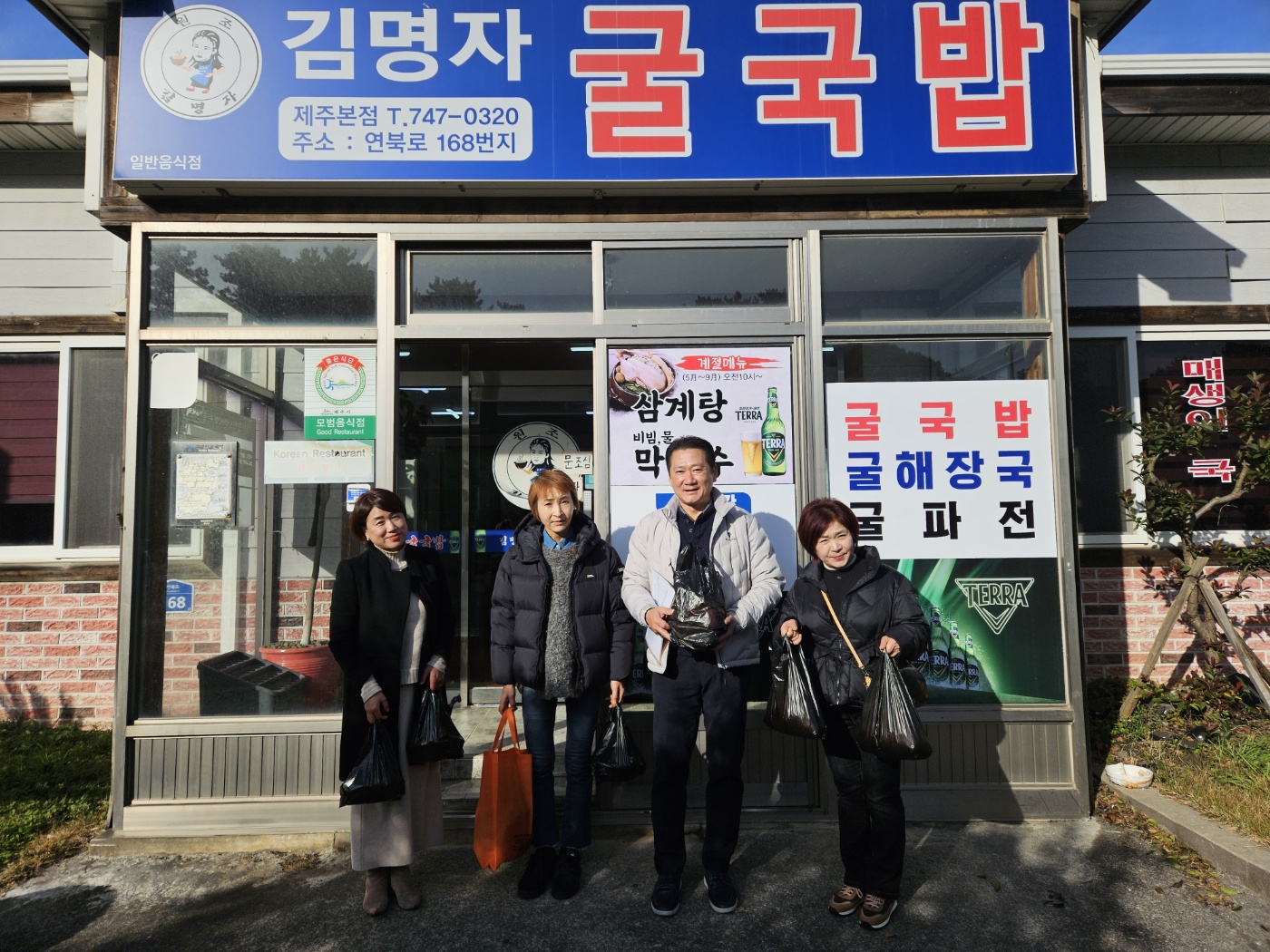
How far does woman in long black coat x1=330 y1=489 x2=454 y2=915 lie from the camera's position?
3211mm

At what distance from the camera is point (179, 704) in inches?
165

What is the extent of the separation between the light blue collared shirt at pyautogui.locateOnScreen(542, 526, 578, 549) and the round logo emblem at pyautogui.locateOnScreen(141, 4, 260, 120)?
2809mm

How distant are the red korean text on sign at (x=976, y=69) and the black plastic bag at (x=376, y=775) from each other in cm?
393

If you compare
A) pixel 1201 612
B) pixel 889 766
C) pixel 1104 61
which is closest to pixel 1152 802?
pixel 1201 612

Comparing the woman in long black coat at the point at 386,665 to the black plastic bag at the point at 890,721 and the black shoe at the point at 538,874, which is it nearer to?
the black shoe at the point at 538,874

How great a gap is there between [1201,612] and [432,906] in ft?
16.1

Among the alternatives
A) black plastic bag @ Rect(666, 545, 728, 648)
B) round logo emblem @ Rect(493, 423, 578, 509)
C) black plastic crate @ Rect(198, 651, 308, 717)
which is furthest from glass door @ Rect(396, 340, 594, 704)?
black plastic bag @ Rect(666, 545, 728, 648)

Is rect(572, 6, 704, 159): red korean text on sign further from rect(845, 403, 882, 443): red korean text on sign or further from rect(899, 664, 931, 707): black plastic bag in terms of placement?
rect(899, 664, 931, 707): black plastic bag

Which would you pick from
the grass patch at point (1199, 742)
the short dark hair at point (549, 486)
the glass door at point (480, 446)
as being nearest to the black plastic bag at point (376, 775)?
the short dark hair at point (549, 486)

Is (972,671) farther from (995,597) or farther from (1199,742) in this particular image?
(1199,742)

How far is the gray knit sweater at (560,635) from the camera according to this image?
3355 millimetres

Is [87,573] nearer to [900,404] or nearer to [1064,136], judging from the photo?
[900,404]

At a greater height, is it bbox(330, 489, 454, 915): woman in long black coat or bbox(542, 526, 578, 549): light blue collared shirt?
bbox(542, 526, 578, 549): light blue collared shirt

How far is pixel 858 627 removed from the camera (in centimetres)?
315
